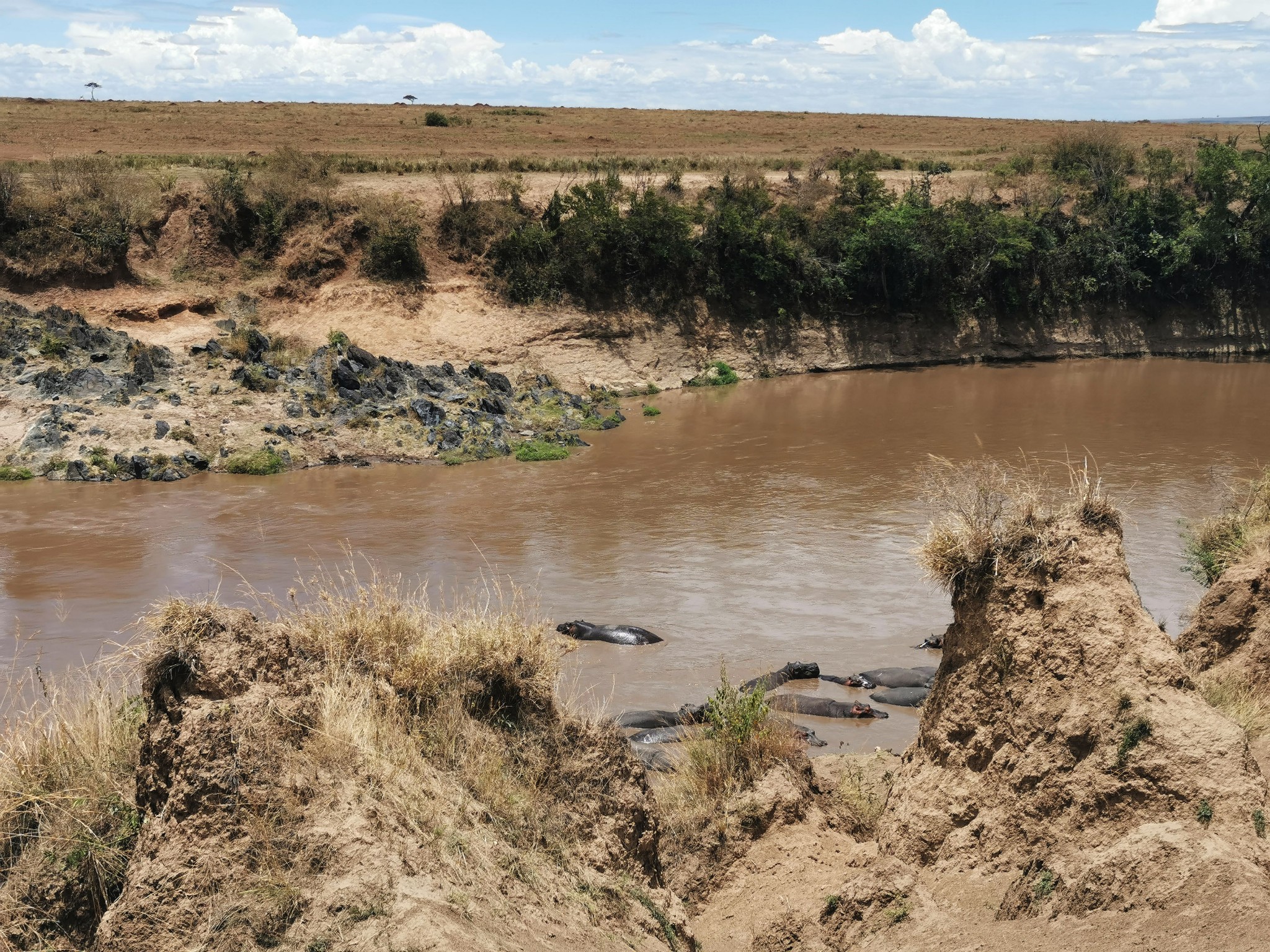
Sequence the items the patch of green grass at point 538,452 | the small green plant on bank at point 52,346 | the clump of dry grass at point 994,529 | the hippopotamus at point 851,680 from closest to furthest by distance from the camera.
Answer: the clump of dry grass at point 994,529
the hippopotamus at point 851,680
the patch of green grass at point 538,452
the small green plant on bank at point 52,346

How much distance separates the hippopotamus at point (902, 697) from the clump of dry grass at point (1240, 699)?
3.29 m

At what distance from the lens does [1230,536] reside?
Answer: 39.4ft

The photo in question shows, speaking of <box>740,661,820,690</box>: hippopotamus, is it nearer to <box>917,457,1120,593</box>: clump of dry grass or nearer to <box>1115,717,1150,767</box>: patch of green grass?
<box>917,457,1120,593</box>: clump of dry grass

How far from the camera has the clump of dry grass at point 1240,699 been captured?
735 centimetres

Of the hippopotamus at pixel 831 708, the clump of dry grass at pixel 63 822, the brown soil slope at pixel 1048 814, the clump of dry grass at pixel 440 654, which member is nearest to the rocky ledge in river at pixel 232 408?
the hippopotamus at pixel 831 708

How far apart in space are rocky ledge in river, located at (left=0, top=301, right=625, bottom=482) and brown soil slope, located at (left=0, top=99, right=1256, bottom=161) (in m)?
16.5

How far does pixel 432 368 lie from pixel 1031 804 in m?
20.1

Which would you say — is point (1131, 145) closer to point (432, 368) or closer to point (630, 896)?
point (432, 368)

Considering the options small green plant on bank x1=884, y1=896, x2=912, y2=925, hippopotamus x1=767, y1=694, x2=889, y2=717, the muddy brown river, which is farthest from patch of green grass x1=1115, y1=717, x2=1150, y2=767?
hippopotamus x1=767, y1=694, x2=889, y2=717

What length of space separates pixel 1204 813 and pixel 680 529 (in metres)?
12.6

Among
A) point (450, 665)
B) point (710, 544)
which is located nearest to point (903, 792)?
point (450, 665)

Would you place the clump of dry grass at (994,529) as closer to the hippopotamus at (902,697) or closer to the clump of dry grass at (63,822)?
the clump of dry grass at (63,822)

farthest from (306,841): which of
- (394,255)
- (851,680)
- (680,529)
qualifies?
(394,255)

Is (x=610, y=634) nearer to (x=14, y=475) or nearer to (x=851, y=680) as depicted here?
(x=851, y=680)
